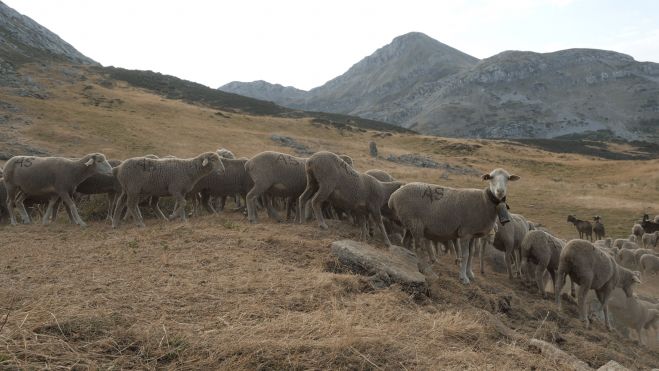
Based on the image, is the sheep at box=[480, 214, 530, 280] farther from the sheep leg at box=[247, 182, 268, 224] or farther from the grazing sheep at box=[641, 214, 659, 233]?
the grazing sheep at box=[641, 214, 659, 233]

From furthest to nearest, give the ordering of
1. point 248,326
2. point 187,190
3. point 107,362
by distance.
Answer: point 187,190 → point 248,326 → point 107,362

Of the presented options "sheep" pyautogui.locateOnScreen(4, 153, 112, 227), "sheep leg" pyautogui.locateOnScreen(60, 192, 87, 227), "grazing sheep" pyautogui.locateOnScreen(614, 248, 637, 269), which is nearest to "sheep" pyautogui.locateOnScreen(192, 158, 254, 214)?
"sheep" pyautogui.locateOnScreen(4, 153, 112, 227)

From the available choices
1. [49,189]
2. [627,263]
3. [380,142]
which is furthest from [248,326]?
[380,142]

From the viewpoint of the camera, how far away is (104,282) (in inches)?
287

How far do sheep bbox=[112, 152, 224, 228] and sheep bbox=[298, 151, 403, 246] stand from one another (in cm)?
333

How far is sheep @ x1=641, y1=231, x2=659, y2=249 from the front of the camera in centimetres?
2522

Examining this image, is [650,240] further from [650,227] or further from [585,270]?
[585,270]

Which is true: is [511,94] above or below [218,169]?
above

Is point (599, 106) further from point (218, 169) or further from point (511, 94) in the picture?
point (218, 169)

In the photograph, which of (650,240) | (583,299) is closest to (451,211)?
(583,299)

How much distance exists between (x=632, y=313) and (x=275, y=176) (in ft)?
34.7

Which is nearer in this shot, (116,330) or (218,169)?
(116,330)

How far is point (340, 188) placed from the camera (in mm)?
12102

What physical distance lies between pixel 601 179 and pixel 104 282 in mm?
63545
